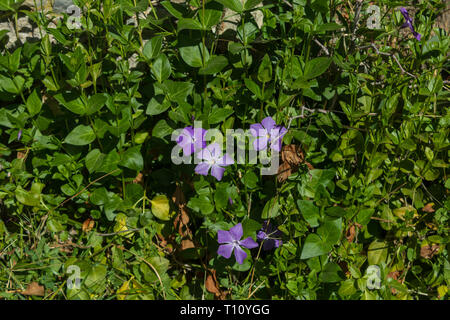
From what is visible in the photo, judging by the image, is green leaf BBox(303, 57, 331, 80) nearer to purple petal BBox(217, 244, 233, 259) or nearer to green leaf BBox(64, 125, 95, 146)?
purple petal BBox(217, 244, 233, 259)

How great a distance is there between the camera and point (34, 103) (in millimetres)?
2332

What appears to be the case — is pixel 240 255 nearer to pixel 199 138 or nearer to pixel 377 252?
pixel 199 138

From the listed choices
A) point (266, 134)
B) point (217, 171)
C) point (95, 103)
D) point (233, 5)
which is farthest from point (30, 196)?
point (233, 5)

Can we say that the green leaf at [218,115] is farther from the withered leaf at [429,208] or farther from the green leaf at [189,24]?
the withered leaf at [429,208]

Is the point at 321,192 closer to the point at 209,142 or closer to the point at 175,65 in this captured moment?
the point at 209,142

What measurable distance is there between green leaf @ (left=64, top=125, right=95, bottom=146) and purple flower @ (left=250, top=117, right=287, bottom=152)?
756mm

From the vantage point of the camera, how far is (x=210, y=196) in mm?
2129

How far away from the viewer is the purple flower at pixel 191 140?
2006 millimetres

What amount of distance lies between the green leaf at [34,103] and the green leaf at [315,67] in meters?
1.29

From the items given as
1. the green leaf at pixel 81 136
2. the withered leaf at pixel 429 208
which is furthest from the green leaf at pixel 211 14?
the withered leaf at pixel 429 208

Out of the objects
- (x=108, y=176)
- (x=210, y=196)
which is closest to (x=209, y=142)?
(x=210, y=196)

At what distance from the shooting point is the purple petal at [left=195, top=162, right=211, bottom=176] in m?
1.95

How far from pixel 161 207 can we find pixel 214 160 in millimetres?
466

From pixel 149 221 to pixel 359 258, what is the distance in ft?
3.18
